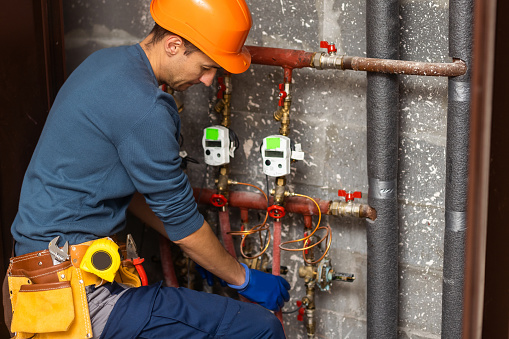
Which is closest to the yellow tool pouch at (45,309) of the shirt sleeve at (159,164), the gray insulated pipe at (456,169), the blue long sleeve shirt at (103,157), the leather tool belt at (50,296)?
the leather tool belt at (50,296)

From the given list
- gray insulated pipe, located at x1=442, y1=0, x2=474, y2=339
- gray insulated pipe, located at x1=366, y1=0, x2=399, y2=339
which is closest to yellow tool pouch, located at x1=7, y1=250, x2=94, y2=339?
gray insulated pipe, located at x1=366, y1=0, x2=399, y2=339

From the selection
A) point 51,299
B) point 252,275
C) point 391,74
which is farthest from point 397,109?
point 51,299

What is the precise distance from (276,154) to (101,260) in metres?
0.58

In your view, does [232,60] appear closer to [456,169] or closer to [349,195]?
[349,195]

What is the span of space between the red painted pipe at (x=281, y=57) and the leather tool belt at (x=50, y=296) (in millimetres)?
695

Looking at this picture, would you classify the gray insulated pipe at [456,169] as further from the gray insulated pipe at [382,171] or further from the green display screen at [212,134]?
the green display screen at [212,134]

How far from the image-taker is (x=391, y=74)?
155cm

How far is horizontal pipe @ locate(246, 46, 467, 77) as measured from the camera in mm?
1465

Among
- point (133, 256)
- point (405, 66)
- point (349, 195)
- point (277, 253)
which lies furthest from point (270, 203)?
point (405, 66)

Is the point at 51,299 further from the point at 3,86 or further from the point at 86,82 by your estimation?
the point at 3,86

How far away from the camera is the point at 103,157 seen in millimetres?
1380

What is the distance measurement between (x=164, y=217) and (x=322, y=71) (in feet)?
2.15

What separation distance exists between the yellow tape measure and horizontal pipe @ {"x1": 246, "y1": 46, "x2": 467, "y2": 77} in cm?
67

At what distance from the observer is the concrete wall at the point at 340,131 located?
1.63 meters
